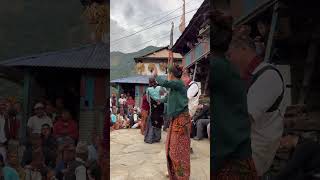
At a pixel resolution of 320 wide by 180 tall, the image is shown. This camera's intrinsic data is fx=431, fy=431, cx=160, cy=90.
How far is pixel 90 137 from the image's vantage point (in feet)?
9.17

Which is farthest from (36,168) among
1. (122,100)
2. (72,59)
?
(122,100)

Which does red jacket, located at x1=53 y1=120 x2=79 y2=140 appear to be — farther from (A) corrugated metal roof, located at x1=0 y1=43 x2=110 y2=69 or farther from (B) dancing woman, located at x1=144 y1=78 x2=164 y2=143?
(B) dancing woman, located at x1=144 y1=78 x2=164 y2=143

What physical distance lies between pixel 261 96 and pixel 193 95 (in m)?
0.68

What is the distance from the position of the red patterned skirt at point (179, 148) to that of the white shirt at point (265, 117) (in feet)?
3.55

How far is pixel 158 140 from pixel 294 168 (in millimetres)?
2616

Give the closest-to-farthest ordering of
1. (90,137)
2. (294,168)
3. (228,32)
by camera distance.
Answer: (294,168)
(228,32)
(90,137)

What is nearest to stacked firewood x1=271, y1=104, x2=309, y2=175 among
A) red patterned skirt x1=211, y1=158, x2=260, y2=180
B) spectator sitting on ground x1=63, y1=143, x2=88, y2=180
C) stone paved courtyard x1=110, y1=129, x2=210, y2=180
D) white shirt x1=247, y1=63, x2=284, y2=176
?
white shirt x1=247, y1=63, x2=284, y2=176

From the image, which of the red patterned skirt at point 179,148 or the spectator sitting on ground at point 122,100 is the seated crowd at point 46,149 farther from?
the spectator sitting on ground at point 122,100

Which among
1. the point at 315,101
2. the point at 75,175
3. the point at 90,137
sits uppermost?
the point at 315,101

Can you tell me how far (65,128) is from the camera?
283cm

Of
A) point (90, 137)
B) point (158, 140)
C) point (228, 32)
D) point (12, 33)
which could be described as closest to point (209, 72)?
point (228, 32)

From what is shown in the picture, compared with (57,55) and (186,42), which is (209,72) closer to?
(186,42)

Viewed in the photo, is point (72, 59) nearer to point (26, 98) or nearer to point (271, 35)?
point (26, 98)

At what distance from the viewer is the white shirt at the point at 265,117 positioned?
2520mm
